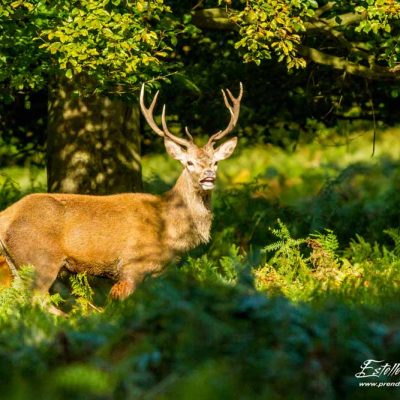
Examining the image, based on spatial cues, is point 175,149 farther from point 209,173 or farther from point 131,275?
point 131,275

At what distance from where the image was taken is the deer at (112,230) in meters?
9.20

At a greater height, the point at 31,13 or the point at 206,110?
the point at 31,13

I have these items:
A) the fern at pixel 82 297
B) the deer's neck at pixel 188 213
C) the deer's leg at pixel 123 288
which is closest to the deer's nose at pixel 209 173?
the deer's neck at pixel 188 213

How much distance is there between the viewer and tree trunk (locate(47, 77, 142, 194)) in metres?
11.1

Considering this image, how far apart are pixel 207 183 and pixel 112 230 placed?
942 mm

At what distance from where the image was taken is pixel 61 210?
9406mm

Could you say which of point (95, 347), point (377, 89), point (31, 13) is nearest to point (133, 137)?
point (31, 13)

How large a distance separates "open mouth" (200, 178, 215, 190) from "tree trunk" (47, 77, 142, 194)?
172cm

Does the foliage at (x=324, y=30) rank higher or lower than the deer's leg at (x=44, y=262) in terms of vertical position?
higher

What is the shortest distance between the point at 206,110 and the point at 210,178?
145 inches

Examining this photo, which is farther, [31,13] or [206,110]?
[206,110]

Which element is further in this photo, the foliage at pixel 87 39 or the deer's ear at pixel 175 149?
the deer's ear at pixel 175 149

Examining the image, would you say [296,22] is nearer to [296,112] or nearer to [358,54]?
[358,54]

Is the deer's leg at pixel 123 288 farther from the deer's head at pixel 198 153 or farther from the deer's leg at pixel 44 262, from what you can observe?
the deer's head at pixel 198 153
